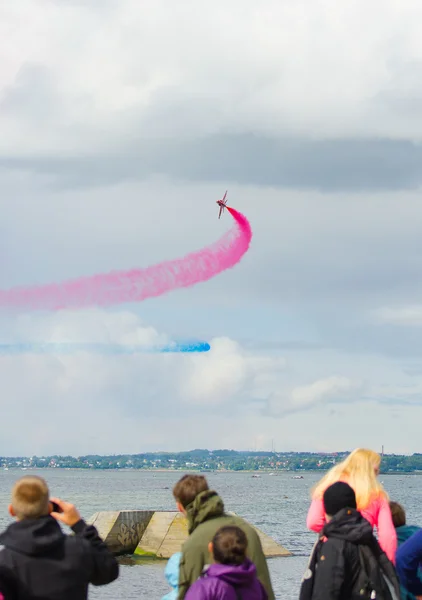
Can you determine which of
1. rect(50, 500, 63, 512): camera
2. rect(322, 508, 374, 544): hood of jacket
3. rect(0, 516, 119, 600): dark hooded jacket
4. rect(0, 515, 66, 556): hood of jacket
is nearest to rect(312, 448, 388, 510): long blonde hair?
rect(322, 508, 374, 544): hood of jacket

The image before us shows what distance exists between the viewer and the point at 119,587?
29.7m

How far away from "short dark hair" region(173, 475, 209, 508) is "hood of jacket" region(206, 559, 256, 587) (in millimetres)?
1015

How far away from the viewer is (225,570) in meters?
6.91

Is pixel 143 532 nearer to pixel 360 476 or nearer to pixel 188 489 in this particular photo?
pixel 360 476

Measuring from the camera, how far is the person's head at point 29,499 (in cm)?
645

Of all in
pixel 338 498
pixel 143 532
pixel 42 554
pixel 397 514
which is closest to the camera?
pixel 42 554

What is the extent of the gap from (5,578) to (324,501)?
2.91 meters

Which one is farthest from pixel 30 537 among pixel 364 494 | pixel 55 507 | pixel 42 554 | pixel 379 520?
pixel 379 520

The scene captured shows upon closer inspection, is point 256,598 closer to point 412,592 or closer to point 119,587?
point 412,592

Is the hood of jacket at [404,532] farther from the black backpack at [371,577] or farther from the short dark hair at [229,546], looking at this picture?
the short dark hair at [229,546]

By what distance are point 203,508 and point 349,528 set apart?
125 cm

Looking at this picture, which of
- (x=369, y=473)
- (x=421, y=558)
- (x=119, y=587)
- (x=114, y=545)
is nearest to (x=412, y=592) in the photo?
(x=421, y=558)

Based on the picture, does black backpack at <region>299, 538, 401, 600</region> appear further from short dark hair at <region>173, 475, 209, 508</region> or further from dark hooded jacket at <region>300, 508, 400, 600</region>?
short dark hair at <region>173, 475, 209, 508</region>

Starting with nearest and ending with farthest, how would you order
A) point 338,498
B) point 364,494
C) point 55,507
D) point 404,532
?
1. point 55,507
2. point 338,498
3. point 364,494
4. point 404,532
